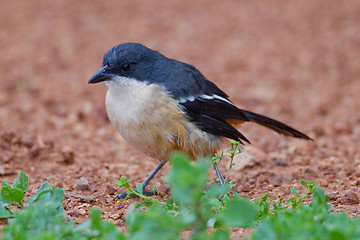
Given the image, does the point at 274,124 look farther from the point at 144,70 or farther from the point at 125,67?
the point at 125,67

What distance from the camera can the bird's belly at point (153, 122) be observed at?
4.65 m

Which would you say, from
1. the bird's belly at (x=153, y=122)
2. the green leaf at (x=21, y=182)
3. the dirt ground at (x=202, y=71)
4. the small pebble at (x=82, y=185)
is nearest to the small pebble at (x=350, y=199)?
the dirt ground at (x=202, y=71)

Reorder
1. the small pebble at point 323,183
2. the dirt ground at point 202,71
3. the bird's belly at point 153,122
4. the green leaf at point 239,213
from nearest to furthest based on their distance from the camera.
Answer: the green leaf at point 239,213 < the bird's belly at point 153,122 < the small pebble at point 323,183 < the dirt ground at point 202,71

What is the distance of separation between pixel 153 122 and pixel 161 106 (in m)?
0.19

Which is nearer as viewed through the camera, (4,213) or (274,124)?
(4,213)

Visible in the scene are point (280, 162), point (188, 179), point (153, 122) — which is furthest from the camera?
point (280, 162)

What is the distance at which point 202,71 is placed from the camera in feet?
30.4

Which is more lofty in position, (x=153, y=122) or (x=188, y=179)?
(x=153, y=122)

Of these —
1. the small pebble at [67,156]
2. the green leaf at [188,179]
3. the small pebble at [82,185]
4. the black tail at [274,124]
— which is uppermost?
the black tail at [274,124]

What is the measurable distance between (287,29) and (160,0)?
10.7 feet

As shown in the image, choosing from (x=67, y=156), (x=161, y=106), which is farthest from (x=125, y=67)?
(x=67, y=156)

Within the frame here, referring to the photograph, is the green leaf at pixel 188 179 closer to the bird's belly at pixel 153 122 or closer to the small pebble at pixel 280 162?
the bird's belly at pixel 153 122

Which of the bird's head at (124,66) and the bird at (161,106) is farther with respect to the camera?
the bird's head at (124,66)

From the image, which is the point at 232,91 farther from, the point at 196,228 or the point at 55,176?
the point at 196,228
